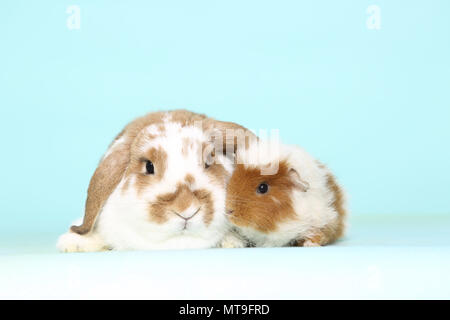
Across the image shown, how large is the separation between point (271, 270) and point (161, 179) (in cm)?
135

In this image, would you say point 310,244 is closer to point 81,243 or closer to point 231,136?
point 231,136

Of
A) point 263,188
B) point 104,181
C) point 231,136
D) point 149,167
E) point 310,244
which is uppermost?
point 231,136

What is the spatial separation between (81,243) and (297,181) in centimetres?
180

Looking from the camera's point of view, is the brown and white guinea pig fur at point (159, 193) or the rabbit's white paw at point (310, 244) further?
the rabbit's white paw at point (310, 244)

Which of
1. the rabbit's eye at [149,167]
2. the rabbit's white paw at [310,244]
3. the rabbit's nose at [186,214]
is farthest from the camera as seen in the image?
the rabbit's white paw at [310,244]

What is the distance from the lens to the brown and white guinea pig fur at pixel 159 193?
5.33 meters

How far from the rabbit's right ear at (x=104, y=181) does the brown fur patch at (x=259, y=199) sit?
35.0 inches

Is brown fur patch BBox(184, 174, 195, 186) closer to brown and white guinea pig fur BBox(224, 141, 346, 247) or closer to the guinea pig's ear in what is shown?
brown and white guinea pig fur BBox(224, 141, 346, 247)

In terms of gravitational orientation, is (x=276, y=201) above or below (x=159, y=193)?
below

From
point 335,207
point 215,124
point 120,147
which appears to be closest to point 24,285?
point 120,147

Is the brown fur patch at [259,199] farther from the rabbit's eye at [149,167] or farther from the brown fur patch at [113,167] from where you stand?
the rabbit's eye at [149,167]

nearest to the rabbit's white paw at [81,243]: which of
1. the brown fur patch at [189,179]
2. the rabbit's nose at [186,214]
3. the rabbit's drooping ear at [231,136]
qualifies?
the rabbit's nose at [186,214]

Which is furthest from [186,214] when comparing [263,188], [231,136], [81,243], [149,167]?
[81,243]

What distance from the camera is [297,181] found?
555 centimetres
